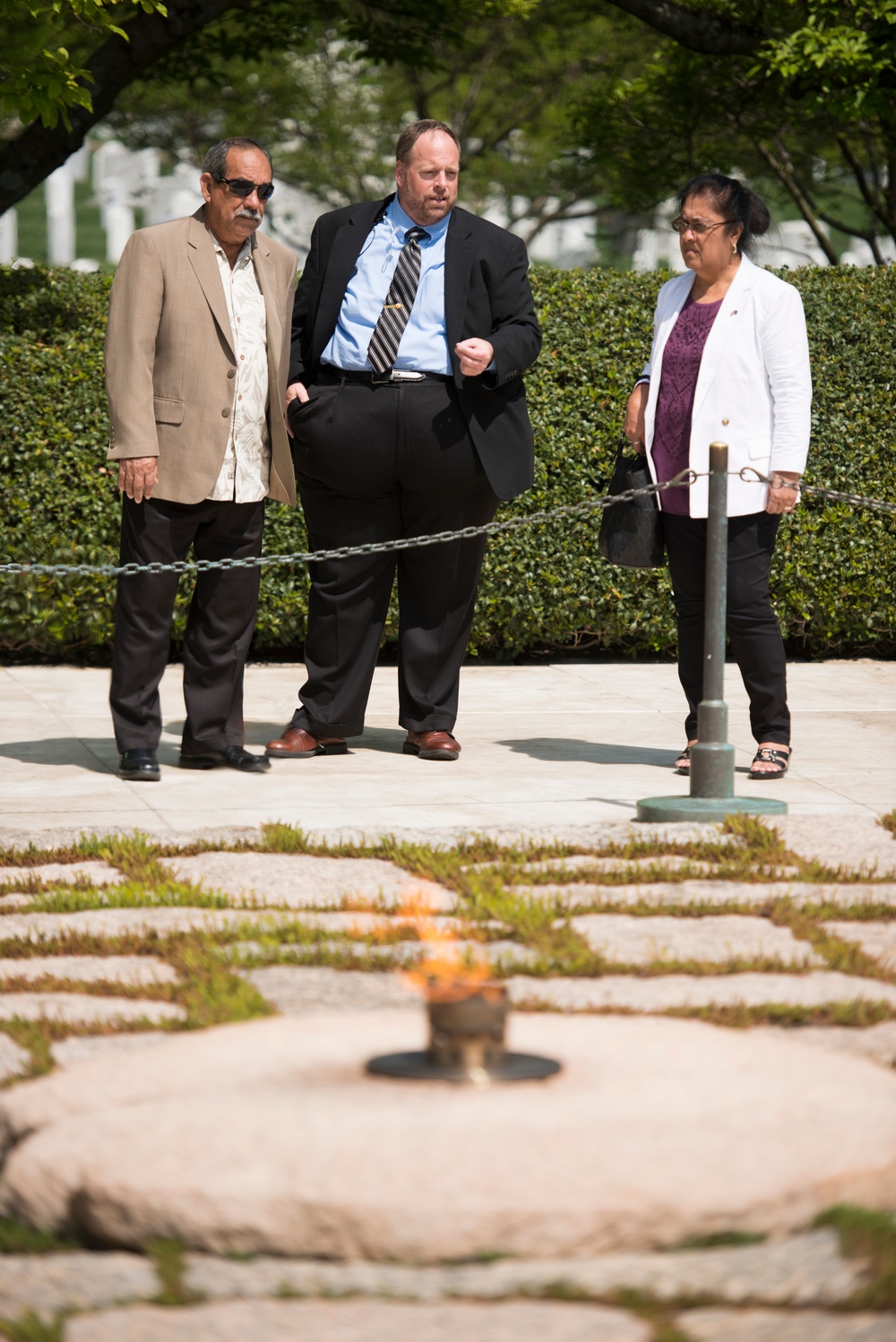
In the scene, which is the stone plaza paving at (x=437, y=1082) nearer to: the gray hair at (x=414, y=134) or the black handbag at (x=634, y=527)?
the black handbag at (x=634, y=527)

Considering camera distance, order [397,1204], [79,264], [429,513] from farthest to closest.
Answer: [79,264] → [429,513] → [397,1204]

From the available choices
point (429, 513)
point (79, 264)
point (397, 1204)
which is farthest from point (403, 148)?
point (79, 264)

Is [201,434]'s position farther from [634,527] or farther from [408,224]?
[634,527]

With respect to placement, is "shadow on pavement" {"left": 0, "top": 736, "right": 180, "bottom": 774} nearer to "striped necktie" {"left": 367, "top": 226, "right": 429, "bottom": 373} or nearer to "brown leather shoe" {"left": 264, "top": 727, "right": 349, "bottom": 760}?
"brown leather shoe" {"left": 264, "top": 727, "right": 349, "bottom": 760}

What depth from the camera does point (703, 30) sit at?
36.6ft

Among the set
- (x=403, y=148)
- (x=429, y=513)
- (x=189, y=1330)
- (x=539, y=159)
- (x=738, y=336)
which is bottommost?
(x=189, y=1330)

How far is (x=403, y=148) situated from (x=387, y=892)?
2846mm

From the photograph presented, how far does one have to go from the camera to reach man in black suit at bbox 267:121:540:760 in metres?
6.01

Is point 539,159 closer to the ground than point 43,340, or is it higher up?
higher up

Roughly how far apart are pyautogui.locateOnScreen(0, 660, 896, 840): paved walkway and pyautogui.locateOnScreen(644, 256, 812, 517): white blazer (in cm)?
103

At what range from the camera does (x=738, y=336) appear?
591 cm

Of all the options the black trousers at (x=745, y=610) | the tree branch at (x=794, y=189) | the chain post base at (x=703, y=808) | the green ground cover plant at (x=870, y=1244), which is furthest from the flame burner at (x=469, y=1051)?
the tree branch at (x=794, y=189)

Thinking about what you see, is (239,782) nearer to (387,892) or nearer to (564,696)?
(387,892)

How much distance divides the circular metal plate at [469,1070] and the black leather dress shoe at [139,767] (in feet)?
10.7
